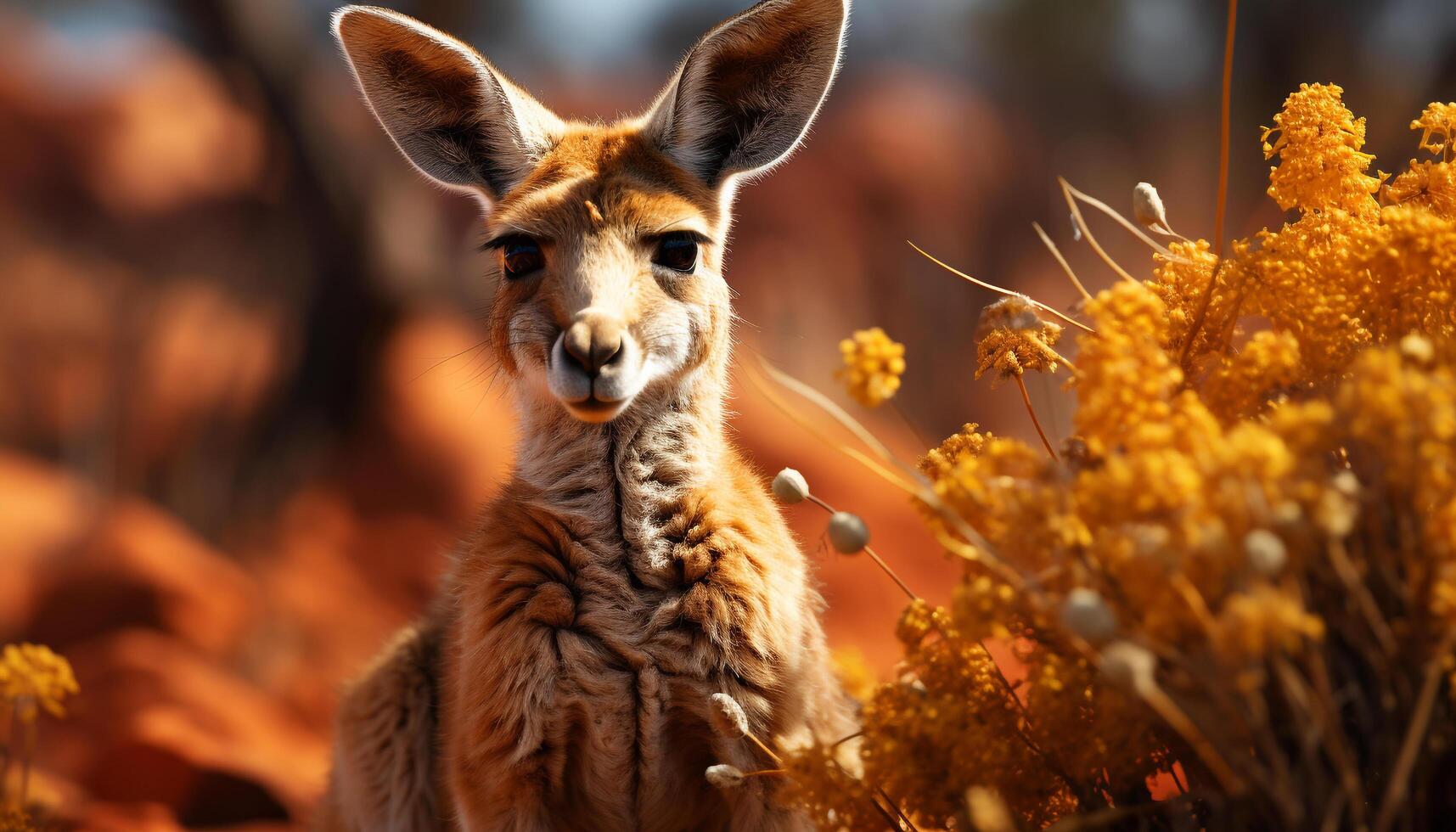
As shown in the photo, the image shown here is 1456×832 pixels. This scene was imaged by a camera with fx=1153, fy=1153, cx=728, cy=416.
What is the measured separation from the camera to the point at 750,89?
3.51 m

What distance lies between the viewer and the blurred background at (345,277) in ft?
25.7

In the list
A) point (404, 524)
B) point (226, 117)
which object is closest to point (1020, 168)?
point (404, 524)

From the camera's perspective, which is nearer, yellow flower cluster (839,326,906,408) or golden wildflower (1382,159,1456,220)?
yellow flower cluster (839,326,906,408)

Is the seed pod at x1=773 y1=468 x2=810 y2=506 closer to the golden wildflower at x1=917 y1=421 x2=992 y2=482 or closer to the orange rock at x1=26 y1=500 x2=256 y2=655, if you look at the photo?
the golden wildflower at x1=917 y1=421 x2=992 y2=482

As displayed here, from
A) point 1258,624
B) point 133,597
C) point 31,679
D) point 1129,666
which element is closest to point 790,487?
point 1129,666

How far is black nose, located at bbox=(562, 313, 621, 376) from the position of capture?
9.06 ft

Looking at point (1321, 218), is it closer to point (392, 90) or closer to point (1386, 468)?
A: point (1386, 468)

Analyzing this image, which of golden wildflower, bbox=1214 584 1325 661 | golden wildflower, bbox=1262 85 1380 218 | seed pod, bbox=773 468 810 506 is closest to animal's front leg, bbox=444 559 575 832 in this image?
seed pod, bbox=773 468 810 506

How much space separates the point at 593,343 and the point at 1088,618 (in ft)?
4.89

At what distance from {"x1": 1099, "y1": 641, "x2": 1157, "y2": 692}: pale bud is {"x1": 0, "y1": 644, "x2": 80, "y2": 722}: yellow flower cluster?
10.2 feet

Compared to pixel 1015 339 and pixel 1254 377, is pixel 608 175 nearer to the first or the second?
pixel 1015 339

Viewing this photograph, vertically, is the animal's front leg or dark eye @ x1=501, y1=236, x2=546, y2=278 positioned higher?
dark eye @ x1=501, y1=236, x2=546, y2=278

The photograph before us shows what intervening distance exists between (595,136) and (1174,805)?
255 cm

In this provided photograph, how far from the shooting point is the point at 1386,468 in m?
1.83
